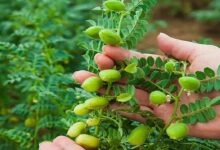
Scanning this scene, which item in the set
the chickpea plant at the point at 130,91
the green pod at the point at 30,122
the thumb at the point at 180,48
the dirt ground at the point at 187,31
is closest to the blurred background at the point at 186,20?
the dirt ground at the point at 187,31

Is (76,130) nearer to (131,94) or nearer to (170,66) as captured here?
(131,94)

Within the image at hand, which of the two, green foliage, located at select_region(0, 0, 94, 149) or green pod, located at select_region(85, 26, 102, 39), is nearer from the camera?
green pod, located at select_region(85, 26, 102, 39)

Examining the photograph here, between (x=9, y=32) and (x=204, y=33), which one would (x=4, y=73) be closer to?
(x=9, y=32)

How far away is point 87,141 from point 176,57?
414mm

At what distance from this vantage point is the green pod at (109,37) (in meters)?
1.39

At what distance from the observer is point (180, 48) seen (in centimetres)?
158

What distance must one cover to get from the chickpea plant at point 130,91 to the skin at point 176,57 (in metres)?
0.03

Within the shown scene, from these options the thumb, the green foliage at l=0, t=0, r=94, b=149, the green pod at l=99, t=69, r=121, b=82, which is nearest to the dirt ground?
the green foliage at l=0, t=0, r=94, b=149

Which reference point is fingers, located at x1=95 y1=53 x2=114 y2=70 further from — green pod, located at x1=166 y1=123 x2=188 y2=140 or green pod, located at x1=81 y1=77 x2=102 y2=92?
green pod, located at x1=166 y1=123 x2=188 y2=140

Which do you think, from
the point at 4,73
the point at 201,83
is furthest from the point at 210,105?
the point at 4,73

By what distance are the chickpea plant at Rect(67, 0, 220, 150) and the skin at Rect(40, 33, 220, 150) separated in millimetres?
26

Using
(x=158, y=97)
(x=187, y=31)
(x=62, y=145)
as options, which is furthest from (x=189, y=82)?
(x=187, y=31)

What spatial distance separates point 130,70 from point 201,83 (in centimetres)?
21

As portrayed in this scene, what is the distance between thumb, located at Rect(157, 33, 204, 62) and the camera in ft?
5.13
